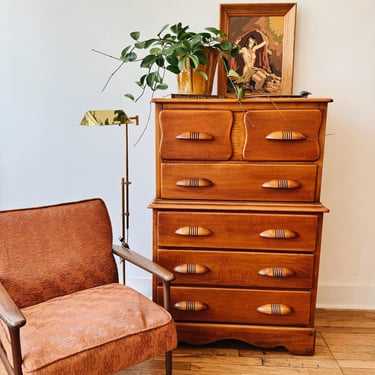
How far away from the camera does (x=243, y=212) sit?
1827 mm

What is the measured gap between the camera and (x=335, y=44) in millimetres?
2213

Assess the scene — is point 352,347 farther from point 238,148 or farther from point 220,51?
point 220,51

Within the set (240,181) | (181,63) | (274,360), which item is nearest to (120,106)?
(181,63)

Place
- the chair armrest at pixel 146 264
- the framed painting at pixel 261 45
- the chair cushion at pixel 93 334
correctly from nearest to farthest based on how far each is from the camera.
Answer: the chair cushion at pixel 93 334, the chair armrest at pixel 146 264, the framed painting at pixel 261 45

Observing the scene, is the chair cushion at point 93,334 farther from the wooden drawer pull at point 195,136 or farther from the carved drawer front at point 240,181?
the wooden drawer pull at point 195,136

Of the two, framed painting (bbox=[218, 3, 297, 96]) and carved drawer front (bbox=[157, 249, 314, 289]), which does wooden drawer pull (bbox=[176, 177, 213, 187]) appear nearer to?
carved drawer front (bbox=[157, 249, 314, 289])

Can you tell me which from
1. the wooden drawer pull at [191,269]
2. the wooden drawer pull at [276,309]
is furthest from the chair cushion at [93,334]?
the wooden drawer pull at [276,309]

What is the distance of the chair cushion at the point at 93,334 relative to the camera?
4.35 ft

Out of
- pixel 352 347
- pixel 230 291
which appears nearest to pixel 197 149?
pixel 230 291

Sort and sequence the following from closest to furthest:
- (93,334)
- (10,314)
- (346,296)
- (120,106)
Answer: (10,314), (93,334), (120,106), (346,296)

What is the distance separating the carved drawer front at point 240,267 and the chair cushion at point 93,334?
278 mm

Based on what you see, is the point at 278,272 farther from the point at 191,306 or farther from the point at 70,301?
the point at 70,301

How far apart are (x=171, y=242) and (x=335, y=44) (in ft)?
4.95

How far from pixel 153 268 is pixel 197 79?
0.94 meters
